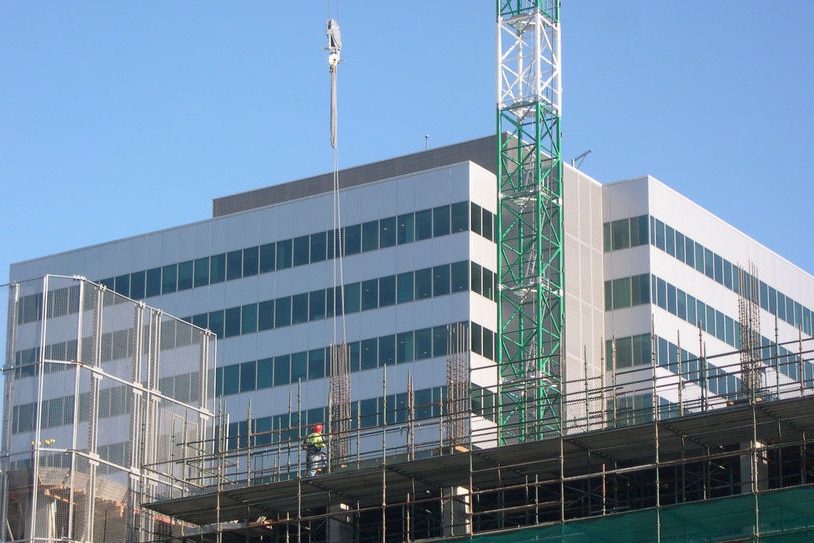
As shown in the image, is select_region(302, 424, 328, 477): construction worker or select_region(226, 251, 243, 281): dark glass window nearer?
select_region(302, 424, 328, 477): construction worker

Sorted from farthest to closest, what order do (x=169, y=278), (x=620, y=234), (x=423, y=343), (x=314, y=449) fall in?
(x=169, y=278), (x=620, y=234), (x=423, y=343), (x=314, y=449)

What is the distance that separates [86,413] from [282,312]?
29.0 metres

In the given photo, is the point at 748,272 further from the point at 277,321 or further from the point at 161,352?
the point at 161,352

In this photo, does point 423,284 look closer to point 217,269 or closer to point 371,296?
point 371,296

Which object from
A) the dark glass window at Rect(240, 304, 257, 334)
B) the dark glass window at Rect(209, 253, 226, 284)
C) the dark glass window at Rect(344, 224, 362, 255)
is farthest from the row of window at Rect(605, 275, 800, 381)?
the dark glass window at Rect(209, 253, 226, 284)

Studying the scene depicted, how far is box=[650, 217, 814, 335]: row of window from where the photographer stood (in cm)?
8300

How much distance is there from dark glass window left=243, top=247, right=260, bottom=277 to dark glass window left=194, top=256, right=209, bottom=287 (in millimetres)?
1964

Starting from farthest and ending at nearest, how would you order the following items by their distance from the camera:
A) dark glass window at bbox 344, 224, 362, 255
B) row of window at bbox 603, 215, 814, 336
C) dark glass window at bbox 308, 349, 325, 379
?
row of window at bbox 603, 215, 814, 336 < dark glass window at bbox 344, 224, 362, 255 < dark glass window at bbox 308, 349, 325, 379

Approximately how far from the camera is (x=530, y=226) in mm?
79562

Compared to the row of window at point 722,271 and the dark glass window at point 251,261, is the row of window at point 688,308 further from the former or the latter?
the dark glass window at point 251,261

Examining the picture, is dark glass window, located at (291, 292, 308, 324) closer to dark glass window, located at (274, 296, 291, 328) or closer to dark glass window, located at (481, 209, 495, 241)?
dark glass window, located at (274, 296, 291, 328)

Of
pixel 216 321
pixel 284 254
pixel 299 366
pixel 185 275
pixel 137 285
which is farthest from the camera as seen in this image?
pixel 137 285

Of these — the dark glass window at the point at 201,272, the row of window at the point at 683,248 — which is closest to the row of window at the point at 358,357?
the dark glass window at the point at 201,272

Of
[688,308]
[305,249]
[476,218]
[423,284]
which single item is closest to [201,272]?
[305,249]
